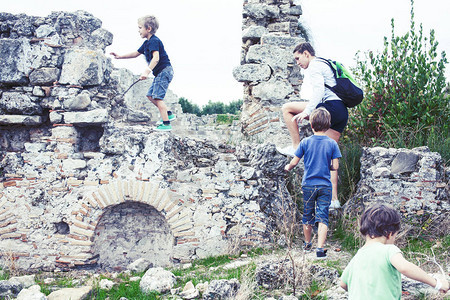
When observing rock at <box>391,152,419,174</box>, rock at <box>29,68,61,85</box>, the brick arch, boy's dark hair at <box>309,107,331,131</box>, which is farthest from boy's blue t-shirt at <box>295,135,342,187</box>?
rock at <box>29,68,61,85</box>

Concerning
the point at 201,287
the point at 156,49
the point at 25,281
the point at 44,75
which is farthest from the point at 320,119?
the point at 44,75

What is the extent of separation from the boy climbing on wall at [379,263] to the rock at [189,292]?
6.46 feet

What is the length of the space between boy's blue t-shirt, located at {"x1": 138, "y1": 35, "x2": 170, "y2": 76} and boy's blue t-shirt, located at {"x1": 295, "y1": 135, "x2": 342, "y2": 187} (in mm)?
2551

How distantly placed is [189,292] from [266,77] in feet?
12.4

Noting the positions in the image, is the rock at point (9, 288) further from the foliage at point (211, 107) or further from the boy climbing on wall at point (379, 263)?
the foliage at point (211, 107)

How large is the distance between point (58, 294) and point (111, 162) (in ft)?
6.81

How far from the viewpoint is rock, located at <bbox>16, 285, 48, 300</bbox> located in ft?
15.1

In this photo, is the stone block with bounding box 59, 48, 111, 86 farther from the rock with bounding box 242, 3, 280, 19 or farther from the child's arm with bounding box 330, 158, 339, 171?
the child's arm with bounding box 330, 158, 339, 171

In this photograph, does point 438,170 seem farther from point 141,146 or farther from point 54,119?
point 54,119

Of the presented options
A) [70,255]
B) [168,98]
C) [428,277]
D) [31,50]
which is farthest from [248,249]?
[168,98]

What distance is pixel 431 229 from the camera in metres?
5.92

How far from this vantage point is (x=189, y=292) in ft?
15.0

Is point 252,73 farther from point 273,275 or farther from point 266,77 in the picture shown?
point 273,275

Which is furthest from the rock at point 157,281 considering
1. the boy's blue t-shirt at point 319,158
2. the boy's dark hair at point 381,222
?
the boy's dark hair at point 381,222
